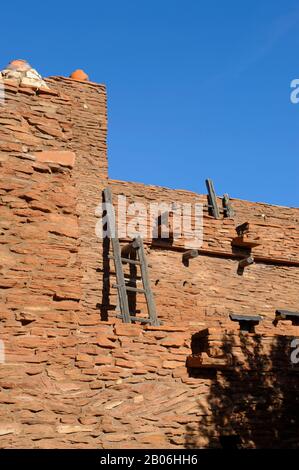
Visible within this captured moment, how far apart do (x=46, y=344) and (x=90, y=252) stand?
21.3 ft

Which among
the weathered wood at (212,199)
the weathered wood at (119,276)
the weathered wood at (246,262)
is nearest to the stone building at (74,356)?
the weathered wood at (119,276)

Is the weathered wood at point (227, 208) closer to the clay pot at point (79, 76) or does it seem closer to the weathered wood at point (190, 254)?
the weathered wood at point (190, 254)

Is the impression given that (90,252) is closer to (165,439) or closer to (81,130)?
(81,130)

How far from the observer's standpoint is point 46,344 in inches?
197

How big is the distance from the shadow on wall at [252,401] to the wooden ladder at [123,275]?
379 centimetres

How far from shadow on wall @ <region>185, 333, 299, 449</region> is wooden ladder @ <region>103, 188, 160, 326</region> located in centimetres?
379

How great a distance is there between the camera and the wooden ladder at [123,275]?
10.3 m

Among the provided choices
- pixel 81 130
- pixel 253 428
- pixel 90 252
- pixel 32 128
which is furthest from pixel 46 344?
pixel 81 130

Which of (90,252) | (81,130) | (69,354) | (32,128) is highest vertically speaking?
(81,130)

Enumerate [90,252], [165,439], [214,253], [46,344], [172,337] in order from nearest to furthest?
[46,344], [165,439], [172,337], [90,252], [214,253]

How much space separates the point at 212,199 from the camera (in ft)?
44.1
